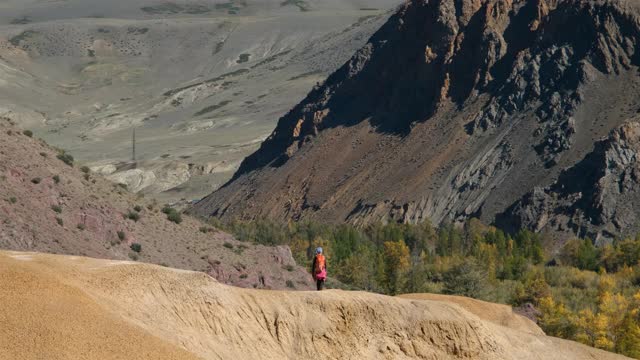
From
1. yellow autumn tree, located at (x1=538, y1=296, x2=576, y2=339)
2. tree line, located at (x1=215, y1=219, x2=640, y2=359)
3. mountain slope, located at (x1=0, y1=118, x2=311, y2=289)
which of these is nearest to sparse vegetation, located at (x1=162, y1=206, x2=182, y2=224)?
mountain slope, located at (x1=0, y1=118, x2=311, y2=289)

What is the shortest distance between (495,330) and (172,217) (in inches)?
1365

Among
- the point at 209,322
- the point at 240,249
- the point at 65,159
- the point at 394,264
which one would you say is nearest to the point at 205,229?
the point at 240,249

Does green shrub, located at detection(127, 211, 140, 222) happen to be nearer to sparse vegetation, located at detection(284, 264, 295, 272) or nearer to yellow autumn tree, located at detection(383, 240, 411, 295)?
sparse vegetation, located at detection(284, 264, 295, 272)

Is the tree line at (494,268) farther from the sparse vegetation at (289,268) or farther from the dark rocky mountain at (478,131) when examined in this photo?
the dark rocky mountain at (478,131)

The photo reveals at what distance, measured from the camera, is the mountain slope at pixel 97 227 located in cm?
5544

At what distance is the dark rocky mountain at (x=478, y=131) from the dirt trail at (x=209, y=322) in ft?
351

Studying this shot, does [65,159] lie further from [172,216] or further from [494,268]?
[494,268]

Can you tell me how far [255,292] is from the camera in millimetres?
29828

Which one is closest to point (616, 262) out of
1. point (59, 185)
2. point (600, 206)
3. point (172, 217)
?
point (600, 206)

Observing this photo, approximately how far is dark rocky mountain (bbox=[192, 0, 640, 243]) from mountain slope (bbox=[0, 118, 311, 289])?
7981 cm

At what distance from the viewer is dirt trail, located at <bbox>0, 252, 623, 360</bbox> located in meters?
22.1

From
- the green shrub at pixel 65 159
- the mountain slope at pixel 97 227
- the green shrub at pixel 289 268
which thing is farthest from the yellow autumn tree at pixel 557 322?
the green shrub at pixel 65 159

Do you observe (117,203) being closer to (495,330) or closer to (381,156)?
(495,330)

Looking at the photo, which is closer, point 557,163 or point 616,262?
point 616,262
